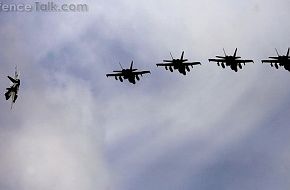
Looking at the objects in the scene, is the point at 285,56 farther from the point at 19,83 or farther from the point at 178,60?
the point at 19,83

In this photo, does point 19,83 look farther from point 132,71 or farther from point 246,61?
point 246,61

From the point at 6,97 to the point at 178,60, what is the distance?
A: 53.3 m

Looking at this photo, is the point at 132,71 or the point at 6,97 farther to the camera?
the point at 132,71

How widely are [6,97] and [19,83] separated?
12.9ft

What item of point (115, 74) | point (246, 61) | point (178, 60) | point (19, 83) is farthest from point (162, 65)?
point (19, 83)

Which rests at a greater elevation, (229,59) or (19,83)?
(229,59)

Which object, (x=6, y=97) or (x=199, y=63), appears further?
(x=199, y=63)

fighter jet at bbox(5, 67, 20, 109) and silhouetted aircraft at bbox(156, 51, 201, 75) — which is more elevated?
silhouetted aircraft at bbox(156, 51, 201, 75)

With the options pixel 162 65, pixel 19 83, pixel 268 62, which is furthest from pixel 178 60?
pixel 19 83

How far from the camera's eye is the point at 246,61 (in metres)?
135

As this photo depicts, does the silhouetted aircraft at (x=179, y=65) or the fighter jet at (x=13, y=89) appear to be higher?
the silhouetted aircraft at (x=179, y=65)

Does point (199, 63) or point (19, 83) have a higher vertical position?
point (199, 63)

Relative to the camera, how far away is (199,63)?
13400 cm

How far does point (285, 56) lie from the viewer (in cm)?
13438
